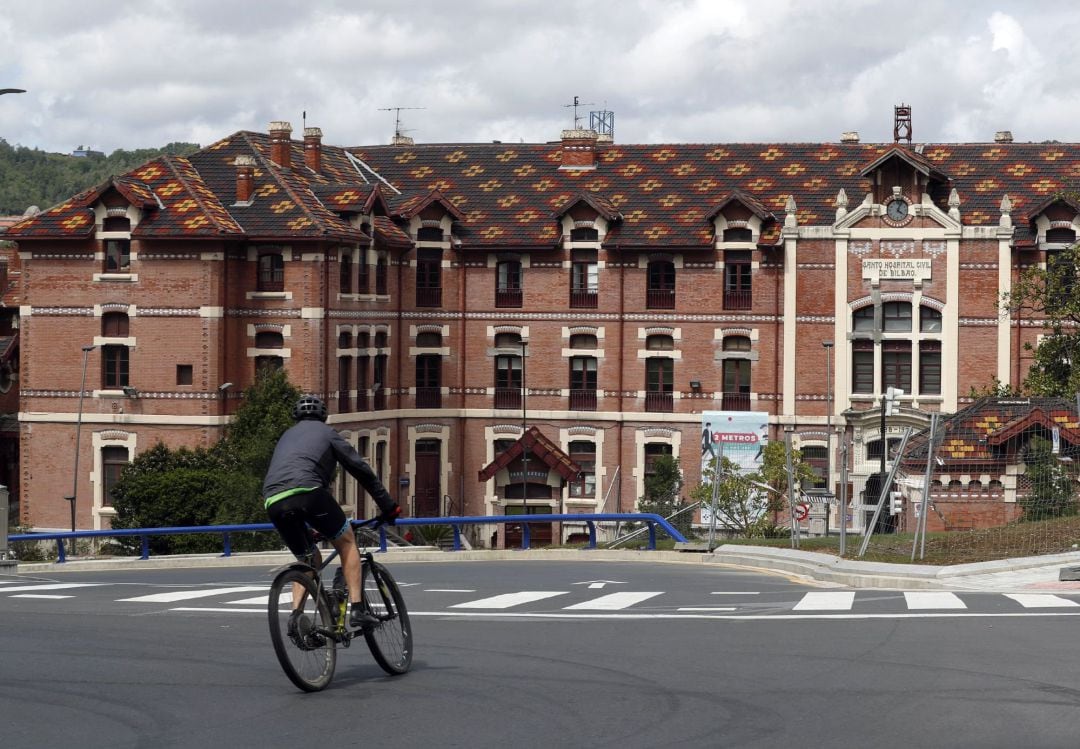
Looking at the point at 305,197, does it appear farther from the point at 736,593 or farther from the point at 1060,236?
the point at 736,593

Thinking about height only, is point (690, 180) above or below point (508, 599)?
above

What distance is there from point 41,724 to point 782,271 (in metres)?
53.5

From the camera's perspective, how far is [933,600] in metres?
18.6

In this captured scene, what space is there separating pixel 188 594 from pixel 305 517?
8.66 m

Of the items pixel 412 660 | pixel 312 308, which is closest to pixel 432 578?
pixel 412 660

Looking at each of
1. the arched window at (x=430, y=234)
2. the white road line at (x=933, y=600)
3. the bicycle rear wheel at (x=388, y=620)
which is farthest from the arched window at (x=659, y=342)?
the bicycle rear wheel at (x=388, y=620)

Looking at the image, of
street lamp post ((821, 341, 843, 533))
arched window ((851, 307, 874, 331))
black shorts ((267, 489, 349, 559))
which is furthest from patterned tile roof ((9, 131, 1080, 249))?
black shorts ((267, 489, 349, 559))

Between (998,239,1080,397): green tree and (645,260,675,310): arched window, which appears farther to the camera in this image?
(645,260,675,310): arched window

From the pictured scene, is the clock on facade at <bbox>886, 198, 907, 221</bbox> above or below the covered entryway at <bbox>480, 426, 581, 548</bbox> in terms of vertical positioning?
above

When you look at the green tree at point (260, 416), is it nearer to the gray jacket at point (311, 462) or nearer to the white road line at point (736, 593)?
the white road line at point (736, 593)

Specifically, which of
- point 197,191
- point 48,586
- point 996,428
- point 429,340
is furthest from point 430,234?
point 48,586

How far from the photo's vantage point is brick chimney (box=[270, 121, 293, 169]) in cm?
6206

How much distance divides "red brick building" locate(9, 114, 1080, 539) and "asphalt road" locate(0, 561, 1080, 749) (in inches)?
1545

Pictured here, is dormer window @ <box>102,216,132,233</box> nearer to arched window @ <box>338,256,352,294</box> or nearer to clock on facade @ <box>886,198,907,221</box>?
arched window @ <box>338,256,352,294</box>
